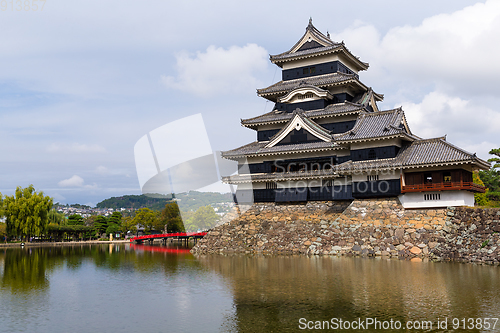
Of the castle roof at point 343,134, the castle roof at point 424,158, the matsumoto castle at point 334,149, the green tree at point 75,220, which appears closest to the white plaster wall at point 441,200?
the matsumoto castle at point 334,149

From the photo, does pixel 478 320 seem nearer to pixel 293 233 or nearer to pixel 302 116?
pixel 293 233

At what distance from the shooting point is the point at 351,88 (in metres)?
41.8

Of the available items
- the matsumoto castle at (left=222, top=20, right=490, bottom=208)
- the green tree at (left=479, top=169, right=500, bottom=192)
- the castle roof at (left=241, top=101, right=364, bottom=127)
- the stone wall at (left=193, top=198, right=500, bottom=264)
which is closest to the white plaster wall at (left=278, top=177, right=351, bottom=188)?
the matsumoto castle at (left=222, top=20, right=490, bottom=208)

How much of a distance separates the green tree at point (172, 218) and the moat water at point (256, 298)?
5298cm

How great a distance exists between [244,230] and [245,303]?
20379 millimetres

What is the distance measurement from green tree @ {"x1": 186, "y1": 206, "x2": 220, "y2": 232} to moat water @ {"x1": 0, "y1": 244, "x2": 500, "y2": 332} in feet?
175

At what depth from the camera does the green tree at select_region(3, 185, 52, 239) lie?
61.0 meters

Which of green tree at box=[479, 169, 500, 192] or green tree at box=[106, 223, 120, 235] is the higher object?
green tree at box=[479, 169, 500, 192]

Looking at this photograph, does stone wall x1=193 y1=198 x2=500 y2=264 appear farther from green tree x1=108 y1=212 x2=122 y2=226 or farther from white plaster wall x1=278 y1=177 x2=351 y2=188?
green tree x1=108 y1=212 x2=122 y2=226

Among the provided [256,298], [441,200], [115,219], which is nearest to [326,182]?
[441,200]

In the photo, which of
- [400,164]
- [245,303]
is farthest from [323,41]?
[245,303]

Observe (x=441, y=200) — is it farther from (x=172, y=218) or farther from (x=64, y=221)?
(x=64, y=221)

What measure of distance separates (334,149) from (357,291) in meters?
20.0

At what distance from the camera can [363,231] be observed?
3069 centimetres
